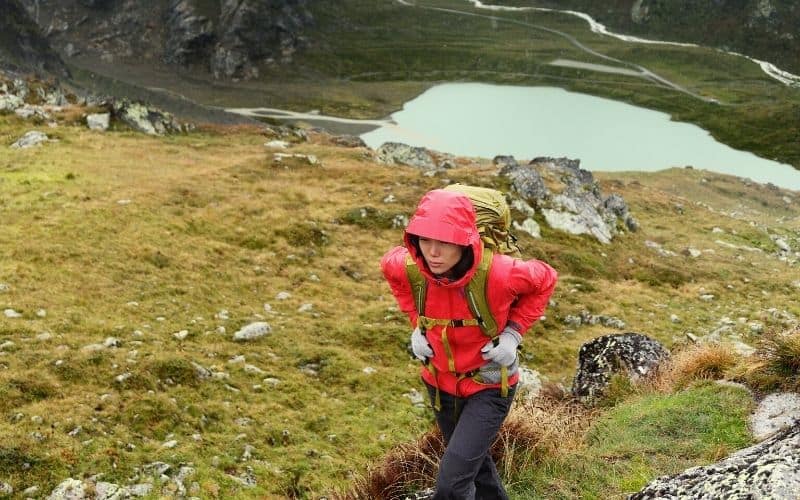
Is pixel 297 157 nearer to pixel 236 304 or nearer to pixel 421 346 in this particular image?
pixel 236 304

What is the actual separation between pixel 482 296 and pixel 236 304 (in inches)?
481

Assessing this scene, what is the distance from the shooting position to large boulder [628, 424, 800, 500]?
4719 mm

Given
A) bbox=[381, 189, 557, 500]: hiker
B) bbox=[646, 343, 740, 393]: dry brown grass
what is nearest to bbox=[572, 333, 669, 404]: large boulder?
bbox=[646, 343, 740, 393]: dry brown grass

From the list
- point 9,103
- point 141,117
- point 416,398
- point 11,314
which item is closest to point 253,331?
point 416,398

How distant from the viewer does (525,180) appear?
3073 centimetres

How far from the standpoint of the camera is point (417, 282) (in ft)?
19.3

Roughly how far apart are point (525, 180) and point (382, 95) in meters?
143

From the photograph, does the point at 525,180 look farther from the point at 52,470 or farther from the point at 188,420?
the point at 52,470

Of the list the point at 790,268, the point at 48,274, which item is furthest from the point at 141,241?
the point at 790,268

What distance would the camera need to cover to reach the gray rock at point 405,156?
130ft

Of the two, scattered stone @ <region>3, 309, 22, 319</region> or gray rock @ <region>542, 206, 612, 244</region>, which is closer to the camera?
scattered stone @ <region>3, 309, 22, 319</region>

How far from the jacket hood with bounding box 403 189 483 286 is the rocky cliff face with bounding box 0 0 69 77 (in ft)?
470

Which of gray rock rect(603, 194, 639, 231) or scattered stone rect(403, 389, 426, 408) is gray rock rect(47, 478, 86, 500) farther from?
gray rock rect(603, 194, 639, 231)

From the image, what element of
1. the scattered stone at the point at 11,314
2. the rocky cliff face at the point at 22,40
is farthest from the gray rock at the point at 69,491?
the rocky cliff face at the point at 22,40
